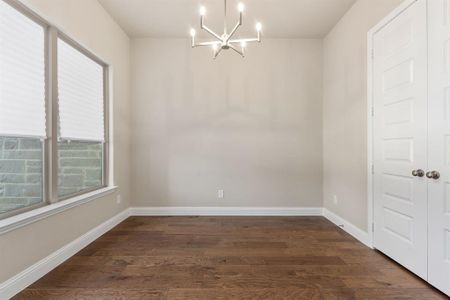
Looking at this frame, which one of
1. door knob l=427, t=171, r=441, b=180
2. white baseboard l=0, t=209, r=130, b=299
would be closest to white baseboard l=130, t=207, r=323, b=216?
white baseboard l=0, t=209, r=130, b=299

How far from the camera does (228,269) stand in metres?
2.38

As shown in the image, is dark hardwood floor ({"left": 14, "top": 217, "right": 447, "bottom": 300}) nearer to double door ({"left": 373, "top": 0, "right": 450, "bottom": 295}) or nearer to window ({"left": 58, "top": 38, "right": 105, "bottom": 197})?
double door ({"left": 373, "top": 0, "right": 450, "bottom": 295})

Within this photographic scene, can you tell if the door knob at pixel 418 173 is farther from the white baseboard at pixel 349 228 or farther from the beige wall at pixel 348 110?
the white baseboard at pixel 349 228

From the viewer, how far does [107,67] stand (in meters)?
3.63

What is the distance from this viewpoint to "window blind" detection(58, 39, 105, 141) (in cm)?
267

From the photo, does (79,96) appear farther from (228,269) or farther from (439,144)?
(439,144)

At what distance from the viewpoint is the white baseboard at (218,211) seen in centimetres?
424

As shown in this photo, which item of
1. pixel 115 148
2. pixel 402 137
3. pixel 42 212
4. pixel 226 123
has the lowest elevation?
pixel 42 212

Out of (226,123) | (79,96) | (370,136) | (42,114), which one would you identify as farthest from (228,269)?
(79,96)

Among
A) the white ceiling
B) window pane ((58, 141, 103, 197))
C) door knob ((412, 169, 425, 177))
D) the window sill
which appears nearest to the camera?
the window sill

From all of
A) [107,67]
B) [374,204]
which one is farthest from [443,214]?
[107,67]

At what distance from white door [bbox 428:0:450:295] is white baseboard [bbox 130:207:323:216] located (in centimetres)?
226

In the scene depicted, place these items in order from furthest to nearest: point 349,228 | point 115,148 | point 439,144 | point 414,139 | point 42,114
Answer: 1. point 115,148
2. point 349,228
3. point 42,114
4. point 414,139
5. point 439,144

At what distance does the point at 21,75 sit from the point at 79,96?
89 cm
